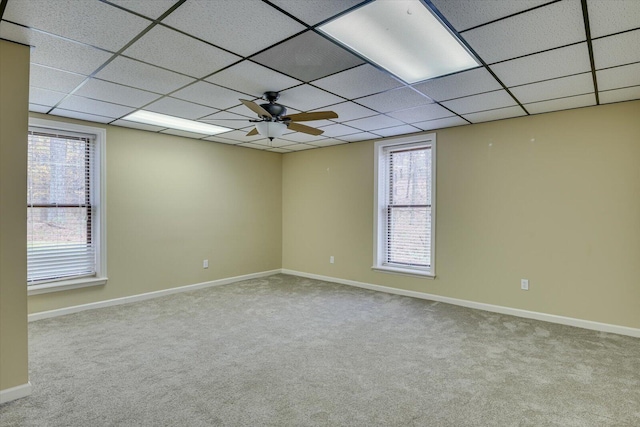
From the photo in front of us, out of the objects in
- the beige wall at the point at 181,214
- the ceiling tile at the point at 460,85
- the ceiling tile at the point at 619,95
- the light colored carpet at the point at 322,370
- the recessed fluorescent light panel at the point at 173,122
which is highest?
the recessed fluorescent light panel at the point at 173,122

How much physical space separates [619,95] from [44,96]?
5.50 m

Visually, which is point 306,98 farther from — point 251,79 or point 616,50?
point 616,50

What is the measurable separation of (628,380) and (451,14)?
114 inches

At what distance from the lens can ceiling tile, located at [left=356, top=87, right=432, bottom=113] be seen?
3236 millimetres

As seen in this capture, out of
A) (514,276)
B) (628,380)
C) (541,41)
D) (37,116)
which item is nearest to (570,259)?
(514,276)

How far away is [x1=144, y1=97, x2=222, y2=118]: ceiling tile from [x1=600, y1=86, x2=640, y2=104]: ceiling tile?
3.90 metres

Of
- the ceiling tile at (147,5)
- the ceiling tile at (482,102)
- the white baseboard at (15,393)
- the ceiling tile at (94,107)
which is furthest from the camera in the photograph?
the ceiling tile at (94,107)

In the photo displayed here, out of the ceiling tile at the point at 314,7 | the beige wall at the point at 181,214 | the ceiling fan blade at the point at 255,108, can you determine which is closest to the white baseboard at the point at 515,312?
the beige wall at the point at 181,214

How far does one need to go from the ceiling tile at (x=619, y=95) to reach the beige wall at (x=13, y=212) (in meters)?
4.75

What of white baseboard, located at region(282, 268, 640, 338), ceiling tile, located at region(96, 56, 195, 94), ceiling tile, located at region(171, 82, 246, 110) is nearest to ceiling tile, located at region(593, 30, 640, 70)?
white baseboard, located at region(282, 268, 640, 338)

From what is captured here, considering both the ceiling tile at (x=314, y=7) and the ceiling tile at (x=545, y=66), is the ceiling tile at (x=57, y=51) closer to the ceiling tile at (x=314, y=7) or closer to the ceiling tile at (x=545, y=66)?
the ceiling tile at (x=314, y=7)

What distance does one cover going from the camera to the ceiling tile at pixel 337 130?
4574 mm

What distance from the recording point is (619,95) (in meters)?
3.31

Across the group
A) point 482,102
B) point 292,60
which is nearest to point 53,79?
point 292,60
